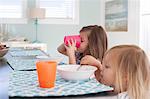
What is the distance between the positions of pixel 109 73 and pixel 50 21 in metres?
4.11

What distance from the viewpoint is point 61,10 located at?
5.36 meters

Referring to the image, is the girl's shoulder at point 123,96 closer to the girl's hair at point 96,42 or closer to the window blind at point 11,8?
the girl's hair at point 96,42

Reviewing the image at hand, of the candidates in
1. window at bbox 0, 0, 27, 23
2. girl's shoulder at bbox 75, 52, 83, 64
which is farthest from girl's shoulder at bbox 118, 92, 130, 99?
window at bbox 0, 0, 27, 23

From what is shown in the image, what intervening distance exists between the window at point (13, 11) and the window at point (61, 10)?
35cm

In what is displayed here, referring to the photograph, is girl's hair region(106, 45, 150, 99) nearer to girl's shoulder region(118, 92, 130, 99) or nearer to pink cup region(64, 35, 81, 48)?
girl's shoulder region(118, 92, 130, 99)

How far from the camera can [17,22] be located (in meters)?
5.10

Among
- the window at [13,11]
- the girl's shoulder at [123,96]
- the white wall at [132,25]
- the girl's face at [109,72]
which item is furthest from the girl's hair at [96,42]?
the window at [13,11]

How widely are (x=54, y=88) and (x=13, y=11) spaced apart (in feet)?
14.3

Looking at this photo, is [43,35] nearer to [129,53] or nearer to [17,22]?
[17,22]

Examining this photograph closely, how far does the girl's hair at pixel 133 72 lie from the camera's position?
1.09m

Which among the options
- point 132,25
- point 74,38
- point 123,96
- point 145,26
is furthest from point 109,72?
point 145,26

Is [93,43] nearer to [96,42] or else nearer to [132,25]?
[96,42]

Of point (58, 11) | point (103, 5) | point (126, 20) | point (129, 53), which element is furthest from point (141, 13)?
point (129, 53)

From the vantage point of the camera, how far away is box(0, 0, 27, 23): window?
5117 mm
